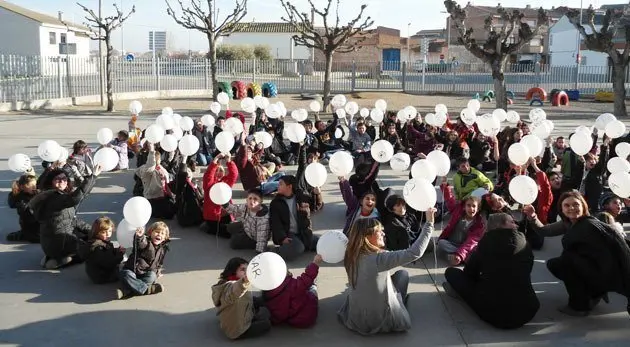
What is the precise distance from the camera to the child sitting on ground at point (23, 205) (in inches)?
274

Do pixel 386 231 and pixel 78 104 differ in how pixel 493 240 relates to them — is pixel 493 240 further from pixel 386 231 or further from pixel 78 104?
pixel 78 104

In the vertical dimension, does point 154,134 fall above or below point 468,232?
above

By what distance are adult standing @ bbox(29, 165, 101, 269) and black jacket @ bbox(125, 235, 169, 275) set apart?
3.05 ft

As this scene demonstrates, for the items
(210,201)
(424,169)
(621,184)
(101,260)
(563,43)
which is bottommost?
(101,260)

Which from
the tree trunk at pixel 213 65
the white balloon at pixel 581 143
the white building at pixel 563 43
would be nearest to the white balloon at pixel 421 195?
the white balloon at pixel 581 143

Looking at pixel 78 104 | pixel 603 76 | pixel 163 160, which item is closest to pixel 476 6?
pixel 603 76

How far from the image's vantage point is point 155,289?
561 cm

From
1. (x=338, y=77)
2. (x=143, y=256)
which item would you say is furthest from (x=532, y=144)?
(x=338, y=77)

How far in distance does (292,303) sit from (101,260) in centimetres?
193

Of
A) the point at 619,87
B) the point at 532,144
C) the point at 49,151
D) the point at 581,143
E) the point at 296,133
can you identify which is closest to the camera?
the point at 49,151

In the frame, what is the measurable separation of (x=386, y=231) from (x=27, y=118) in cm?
1645

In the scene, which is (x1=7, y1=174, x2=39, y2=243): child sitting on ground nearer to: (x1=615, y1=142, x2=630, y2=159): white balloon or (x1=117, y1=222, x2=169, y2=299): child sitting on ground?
(x1=117, y1=222, x2=169, y2=299): child sitting on ground

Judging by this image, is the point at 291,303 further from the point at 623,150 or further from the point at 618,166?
the point at 623,150

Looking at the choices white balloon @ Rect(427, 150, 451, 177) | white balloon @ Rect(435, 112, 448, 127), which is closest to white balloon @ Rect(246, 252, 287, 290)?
white balloon @ Rect(427, 150, 451, 177)
